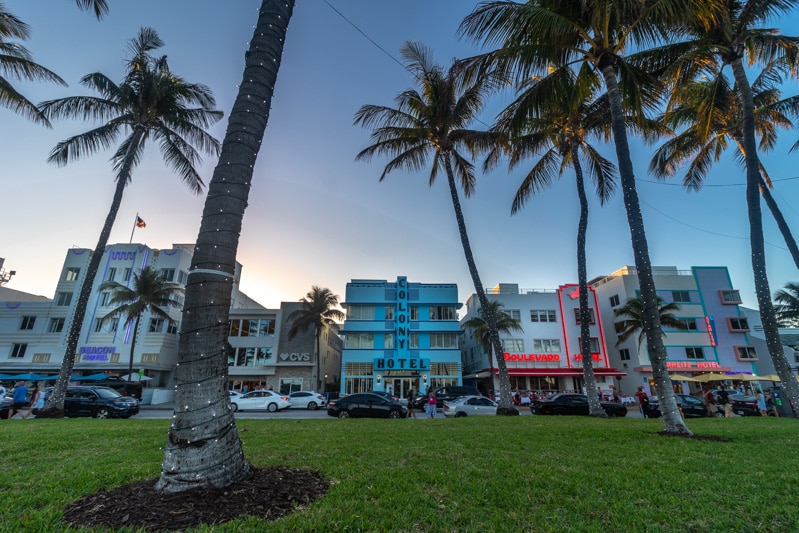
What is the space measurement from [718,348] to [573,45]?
133 ft

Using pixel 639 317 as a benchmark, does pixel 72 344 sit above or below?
below

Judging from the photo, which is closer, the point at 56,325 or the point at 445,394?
the point at 445,394

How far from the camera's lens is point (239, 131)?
5219 millimetres

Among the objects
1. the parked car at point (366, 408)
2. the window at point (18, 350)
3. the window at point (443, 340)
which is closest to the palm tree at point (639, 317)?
the window at point (443, 340)

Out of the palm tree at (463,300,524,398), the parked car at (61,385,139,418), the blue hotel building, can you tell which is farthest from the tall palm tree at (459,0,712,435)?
the blue hotel building

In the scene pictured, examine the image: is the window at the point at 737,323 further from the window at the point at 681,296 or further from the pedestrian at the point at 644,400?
the pedestrian at the point at 644,400

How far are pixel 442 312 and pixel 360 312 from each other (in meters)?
8.94

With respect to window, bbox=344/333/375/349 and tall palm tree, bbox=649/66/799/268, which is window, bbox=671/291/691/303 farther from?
window, bbox=344/333/375/349

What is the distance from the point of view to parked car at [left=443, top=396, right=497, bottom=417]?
854 inches

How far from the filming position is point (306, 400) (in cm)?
2864

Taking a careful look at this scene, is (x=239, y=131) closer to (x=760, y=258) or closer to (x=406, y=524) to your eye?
(x=406, y=524)

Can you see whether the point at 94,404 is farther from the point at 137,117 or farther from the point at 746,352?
the point at 746,352

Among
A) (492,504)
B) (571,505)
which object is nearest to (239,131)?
(492,504)

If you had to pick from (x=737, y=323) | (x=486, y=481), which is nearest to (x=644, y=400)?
(x=486, y=481)
